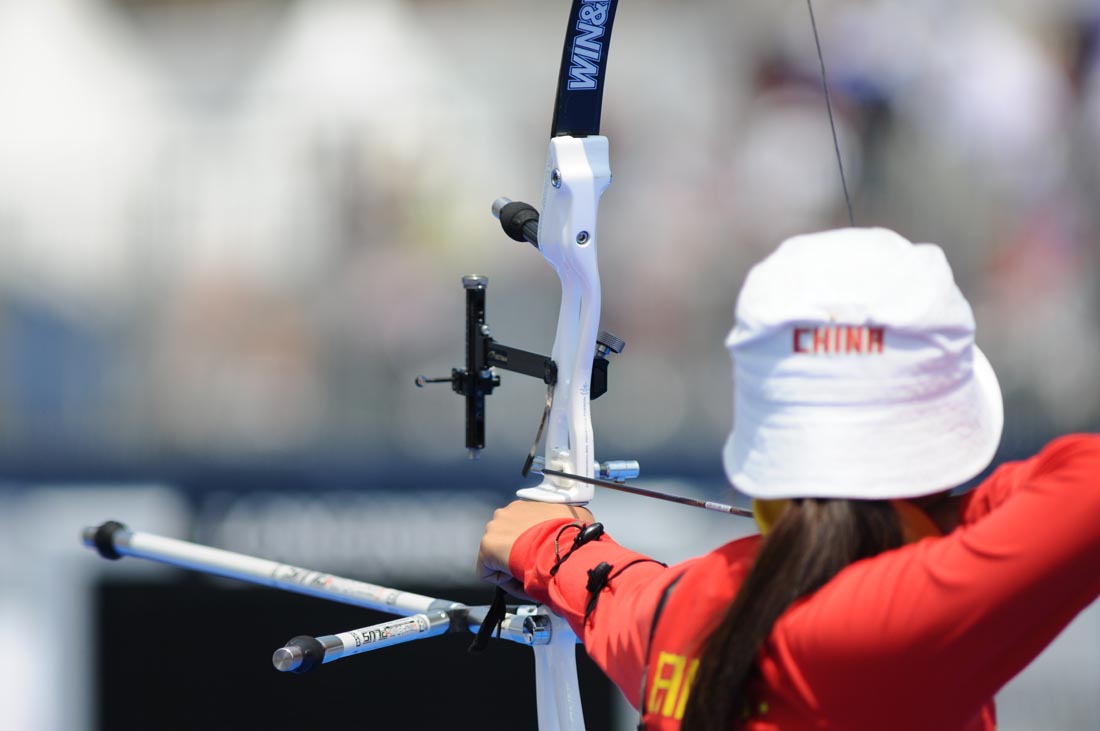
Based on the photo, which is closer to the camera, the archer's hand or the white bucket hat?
the white bucket hat

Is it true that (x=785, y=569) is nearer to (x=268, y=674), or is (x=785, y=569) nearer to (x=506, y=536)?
(x=506, y=536)

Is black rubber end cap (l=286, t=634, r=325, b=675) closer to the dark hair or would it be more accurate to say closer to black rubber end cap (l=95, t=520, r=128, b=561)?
the dark hair

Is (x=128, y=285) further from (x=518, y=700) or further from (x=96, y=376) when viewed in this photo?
(x=518, y=700)

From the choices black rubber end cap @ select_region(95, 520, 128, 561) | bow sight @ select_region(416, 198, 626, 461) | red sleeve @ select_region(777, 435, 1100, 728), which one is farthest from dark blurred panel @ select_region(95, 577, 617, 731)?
red sleeve @ select_region(777, 435, 1100, 728)

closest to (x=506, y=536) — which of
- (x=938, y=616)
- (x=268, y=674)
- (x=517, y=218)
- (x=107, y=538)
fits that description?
(x=517, y=218)

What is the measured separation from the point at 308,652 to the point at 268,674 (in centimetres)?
243

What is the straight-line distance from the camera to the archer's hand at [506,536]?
148 centimetres

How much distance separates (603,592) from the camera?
1261 millimetres

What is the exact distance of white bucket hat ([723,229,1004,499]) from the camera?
37.9 inches

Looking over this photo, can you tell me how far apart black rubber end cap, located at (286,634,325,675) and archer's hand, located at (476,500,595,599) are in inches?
7.8

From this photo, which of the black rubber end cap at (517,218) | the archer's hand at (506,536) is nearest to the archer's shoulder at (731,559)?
the archer's hand at (506,536)

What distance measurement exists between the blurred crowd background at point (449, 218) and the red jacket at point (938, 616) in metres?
2.53

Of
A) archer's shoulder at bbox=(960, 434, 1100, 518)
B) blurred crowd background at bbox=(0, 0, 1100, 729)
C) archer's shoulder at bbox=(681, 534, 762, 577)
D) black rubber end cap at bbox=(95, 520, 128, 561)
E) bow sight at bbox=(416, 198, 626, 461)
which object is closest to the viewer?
archer's shoulder at bbox=(960, 434, 1100, 518)

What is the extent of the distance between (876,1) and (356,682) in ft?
8.03
